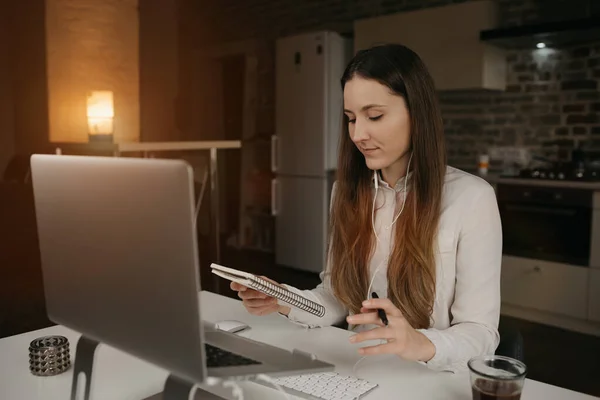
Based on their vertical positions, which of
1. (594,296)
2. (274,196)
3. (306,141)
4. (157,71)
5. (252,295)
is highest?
(157,71)

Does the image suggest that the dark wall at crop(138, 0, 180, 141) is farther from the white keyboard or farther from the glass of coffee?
the glass of coffee

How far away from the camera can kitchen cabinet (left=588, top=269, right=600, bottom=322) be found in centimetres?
327

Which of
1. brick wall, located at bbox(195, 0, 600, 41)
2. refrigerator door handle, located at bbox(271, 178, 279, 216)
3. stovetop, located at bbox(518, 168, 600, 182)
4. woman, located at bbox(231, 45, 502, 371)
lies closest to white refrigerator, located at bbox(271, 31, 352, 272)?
refrigerator door handle, located at bbox(271, 178, 279, 216)

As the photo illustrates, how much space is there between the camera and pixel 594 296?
329 centimetres

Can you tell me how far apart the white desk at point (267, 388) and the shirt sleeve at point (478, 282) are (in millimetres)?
140

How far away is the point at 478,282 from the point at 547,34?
105 inches

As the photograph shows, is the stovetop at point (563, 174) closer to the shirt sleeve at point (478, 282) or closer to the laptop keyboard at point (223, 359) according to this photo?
the shirt sleeve at point (478, 282)

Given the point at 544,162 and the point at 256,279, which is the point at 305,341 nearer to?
the point at 256,279

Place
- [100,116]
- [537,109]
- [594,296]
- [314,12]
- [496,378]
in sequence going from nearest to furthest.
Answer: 1. [496,378]
2. [594,296]
3. [100,116]
4. [537,109]
5. [314,12]

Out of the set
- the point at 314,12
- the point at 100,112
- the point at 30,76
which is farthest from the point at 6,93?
the point at 314,12

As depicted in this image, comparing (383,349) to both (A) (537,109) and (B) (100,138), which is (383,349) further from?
(A) (537,109)

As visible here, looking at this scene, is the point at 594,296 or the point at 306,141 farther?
the point at 306,141

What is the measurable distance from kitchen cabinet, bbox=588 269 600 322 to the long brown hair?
2.38 metres

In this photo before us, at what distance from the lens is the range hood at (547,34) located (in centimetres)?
324
